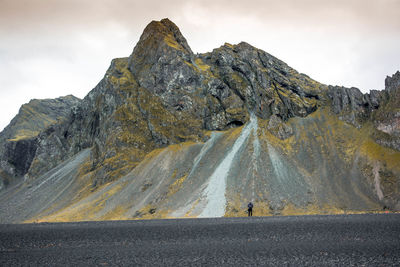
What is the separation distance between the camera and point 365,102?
10100cm

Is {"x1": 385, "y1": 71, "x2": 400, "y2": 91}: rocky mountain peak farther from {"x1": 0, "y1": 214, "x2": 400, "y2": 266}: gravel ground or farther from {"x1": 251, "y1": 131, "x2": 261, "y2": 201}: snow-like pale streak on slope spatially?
{"x1": 0, "y1": 214, "x2": 400, "y2": 266}: gravel ground

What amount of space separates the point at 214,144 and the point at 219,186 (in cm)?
2460

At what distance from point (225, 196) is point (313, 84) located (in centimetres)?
7650

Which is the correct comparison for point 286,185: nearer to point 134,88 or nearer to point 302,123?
point 302,123

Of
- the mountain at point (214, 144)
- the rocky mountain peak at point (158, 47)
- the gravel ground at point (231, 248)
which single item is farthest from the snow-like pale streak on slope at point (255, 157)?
the rocky mountain peak at point (158, 47)

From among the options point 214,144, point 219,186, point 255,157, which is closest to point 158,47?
point 214,144

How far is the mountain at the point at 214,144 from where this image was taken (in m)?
75.1

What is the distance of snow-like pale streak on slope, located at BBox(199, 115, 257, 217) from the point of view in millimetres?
68938

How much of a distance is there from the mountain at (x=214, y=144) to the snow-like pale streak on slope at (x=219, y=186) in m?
0.32

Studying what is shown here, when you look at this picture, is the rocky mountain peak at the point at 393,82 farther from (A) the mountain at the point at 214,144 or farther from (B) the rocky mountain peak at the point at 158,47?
(B) the rocky mountain peak at the point at 158,47

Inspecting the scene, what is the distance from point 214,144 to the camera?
10056 centimetres

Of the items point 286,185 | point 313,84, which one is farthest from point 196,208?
point 313,84

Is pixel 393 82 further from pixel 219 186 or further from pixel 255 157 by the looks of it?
pixel 219 186

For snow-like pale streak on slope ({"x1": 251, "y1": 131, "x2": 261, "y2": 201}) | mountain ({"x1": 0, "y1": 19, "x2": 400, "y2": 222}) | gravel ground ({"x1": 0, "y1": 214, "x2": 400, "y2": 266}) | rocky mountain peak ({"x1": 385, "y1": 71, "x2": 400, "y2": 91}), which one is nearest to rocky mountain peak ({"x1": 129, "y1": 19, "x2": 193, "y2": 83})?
mountain ({"x1": 0, "y1": 19, "x2": 400, "y2": 222})
